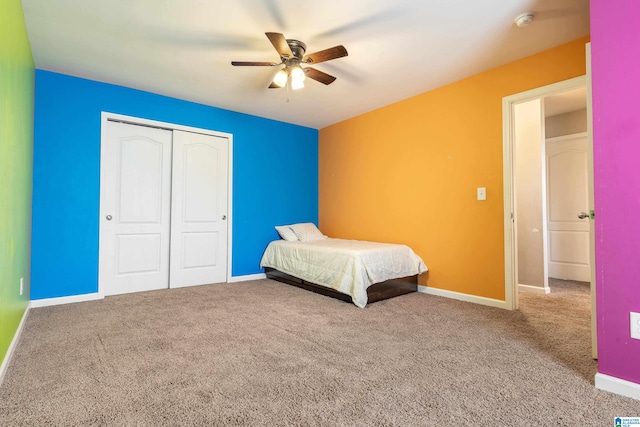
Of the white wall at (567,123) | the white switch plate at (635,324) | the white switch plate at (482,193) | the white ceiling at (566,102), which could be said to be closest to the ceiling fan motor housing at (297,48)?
the white switch plate at (482,193)

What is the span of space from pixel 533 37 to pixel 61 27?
3789 mm

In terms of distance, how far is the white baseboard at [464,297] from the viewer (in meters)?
3.08

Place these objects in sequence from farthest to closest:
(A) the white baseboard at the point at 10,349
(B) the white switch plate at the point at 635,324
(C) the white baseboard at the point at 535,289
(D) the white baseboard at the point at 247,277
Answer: (D) the white baseboard at the point at 247,277, (C) the white baseboard at the point at 535,289, (A) the white baseboard at the point at 10,349, (B) the white switch plate at the point at 635,324

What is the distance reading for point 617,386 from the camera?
60.6 inches

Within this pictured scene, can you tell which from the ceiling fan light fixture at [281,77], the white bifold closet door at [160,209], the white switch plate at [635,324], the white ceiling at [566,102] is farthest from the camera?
the white ceiling at [566,102]

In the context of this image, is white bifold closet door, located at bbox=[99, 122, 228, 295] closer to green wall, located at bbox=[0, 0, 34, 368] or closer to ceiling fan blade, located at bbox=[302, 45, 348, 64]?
green wall, located at bbox=[0, 0, 34, 368]

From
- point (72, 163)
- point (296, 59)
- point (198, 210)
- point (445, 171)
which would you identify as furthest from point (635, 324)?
point (72, 163)

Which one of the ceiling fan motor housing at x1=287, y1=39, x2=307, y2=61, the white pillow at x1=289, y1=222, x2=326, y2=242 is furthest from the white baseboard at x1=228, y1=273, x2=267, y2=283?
the ceiling fan motor housing at x1=287, y1=39, x2=307, y2=61

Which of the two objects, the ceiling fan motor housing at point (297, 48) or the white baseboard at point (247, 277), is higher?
the ceiling fan motor housing at point (297, 48)

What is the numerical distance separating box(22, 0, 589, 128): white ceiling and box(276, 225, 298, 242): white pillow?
77.9 inches

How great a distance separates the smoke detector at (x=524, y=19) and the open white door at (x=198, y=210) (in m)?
3.49

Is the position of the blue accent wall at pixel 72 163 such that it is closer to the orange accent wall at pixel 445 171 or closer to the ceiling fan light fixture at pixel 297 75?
the ceiling fan light fixture at pixel 297 75

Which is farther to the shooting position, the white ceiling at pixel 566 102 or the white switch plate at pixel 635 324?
the white ceiling at pixel 566 102

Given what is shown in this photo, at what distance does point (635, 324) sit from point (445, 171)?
7.57 ft
